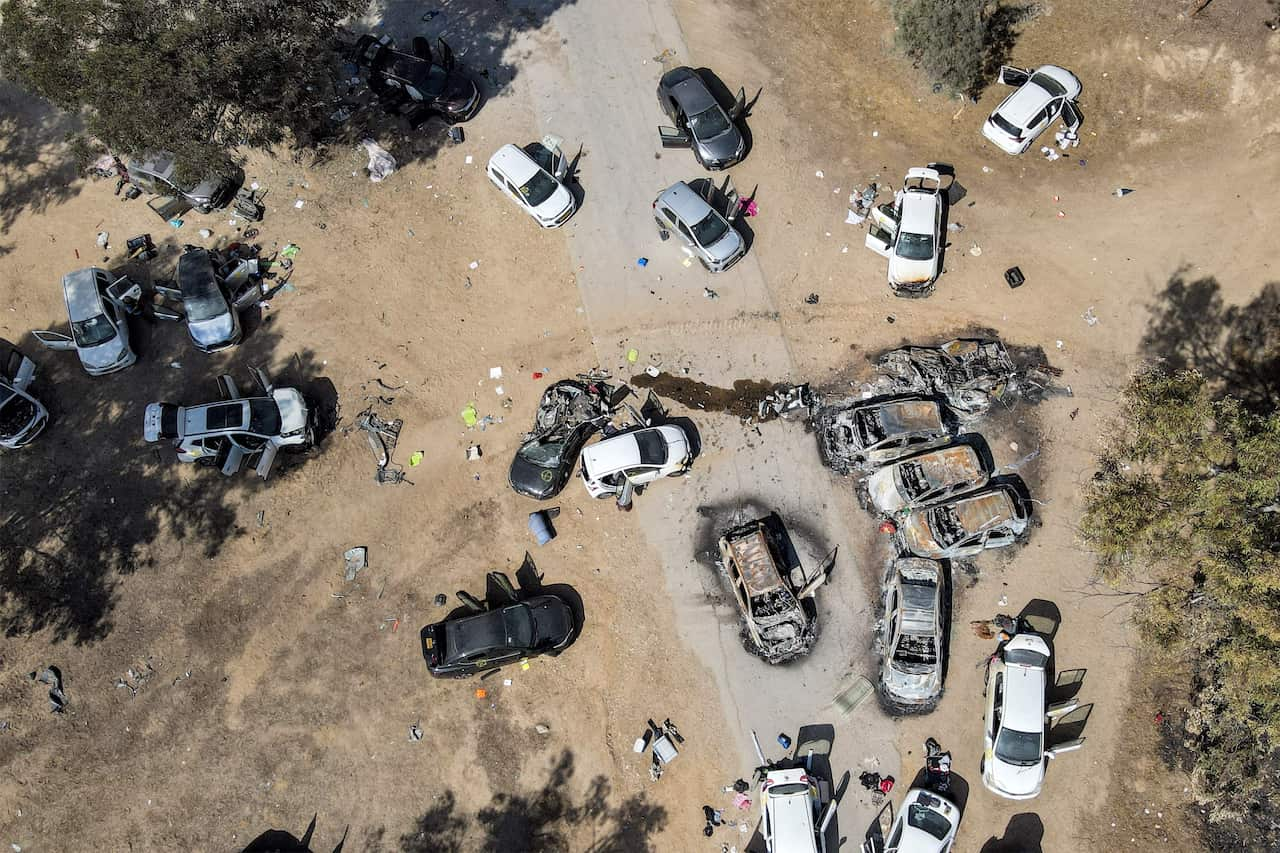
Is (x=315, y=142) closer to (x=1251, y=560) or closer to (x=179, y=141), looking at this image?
(x=179, y=141)

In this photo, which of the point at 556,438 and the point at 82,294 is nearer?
the point at 556,438

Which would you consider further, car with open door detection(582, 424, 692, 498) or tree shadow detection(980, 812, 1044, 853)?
car with open door detection(582, 424, 692, 498)

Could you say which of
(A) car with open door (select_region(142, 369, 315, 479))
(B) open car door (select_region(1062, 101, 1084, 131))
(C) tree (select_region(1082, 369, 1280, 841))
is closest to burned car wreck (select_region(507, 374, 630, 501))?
(A) car with open door (select_region(142, 369, 315, 479))

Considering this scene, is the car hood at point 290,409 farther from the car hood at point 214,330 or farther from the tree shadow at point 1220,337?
the tree shadow at point 1220,337

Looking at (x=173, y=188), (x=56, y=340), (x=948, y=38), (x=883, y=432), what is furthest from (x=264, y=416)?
(x=948, y=38)

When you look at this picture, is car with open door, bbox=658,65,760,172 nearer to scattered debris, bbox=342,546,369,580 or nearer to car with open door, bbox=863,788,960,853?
scattered debris, bbox=342,546,369,580

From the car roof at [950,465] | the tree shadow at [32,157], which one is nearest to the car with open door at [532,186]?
the car roof at [950,465]

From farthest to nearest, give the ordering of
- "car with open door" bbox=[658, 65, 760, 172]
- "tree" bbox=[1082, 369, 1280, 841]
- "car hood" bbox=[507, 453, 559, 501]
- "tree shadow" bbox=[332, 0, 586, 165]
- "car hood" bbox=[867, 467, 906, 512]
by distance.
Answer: "tree shadow" bbox=[332, 0, 586, 165] < "car with open door" bbox=[658, 65, 760, 172] < "car hood" bbox=[507, 453, 559, 501] < "car hood" bbox=[867, 467, 906, 512] < "tree" bbox=[1082, 369, 1280, 841]

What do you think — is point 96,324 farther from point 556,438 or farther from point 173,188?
point 556,438

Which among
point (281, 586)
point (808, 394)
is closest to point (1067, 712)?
point (808, 394)
